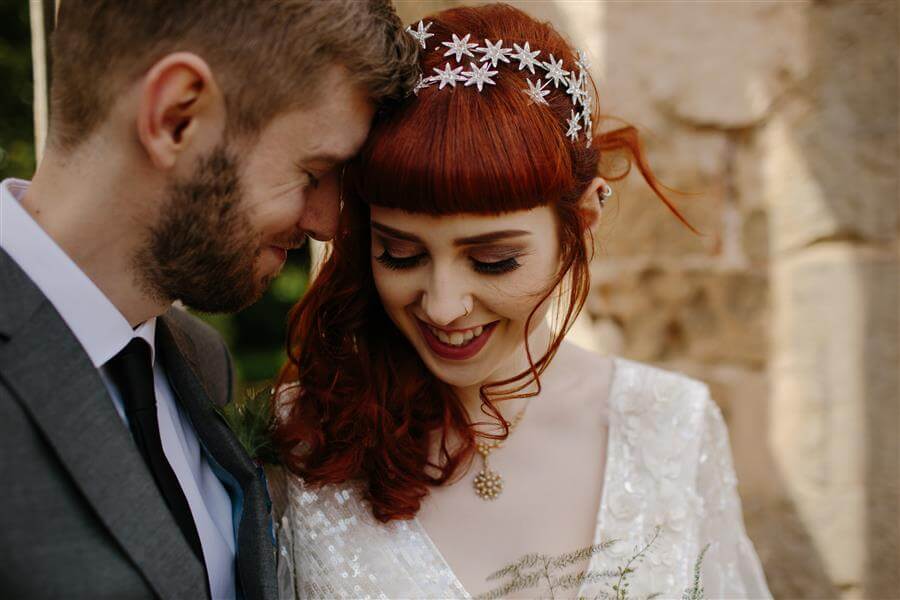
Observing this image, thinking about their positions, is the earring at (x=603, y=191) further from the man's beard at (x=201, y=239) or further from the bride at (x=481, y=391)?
the man's beard at (x=201, y=239)

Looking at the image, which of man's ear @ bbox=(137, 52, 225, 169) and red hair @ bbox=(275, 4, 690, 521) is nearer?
man's ear @ bbox=(137, 52, 225, 169)

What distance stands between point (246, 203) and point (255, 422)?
59 centimetres

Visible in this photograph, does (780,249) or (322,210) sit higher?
(322,210)

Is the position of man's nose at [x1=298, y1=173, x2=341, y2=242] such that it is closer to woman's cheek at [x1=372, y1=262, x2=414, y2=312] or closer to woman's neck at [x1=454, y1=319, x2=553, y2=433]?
woman's cheek at [x1=372, y1=262, x2=414, y2=312]

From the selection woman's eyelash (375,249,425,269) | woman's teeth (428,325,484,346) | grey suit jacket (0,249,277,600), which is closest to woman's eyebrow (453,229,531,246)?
woman's eyelash (375,249,425,269)

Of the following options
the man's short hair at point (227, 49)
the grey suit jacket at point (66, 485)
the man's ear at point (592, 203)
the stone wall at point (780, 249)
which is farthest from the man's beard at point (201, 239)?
the stone wall at point (780, 249)

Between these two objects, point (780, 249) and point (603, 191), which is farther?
point (780, 249)

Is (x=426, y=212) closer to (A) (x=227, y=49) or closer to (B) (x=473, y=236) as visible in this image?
(B) (x=473, y=236)

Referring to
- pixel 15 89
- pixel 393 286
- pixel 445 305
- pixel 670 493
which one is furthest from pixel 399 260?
pixel 15 89

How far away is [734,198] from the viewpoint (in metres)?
2.76

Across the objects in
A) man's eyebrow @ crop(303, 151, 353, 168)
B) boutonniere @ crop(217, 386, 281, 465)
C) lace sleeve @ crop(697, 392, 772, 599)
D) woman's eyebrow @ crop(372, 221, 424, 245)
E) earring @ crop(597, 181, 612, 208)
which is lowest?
lace sleeve @ crop(697, 392, 772, 599)

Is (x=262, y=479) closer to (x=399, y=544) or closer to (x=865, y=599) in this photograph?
(x=399, y=544)

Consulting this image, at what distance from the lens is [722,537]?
2.21 metres

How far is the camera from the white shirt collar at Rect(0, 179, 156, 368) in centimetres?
150
